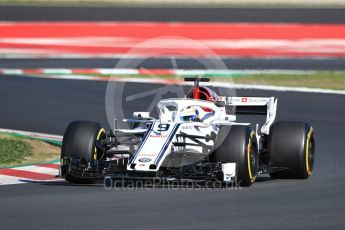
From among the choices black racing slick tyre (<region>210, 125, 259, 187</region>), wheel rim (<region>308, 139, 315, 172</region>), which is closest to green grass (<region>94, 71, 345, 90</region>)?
wheel rim (<region>308, 139, 315, 172</region>)

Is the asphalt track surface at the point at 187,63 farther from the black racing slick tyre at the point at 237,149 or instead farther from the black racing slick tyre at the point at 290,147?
the black racing slick tyre at the point at 237,149

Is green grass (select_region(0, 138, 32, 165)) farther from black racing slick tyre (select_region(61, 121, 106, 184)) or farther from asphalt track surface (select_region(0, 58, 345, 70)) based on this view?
asphalt track surface (select_region(0, 58, 345, 70))

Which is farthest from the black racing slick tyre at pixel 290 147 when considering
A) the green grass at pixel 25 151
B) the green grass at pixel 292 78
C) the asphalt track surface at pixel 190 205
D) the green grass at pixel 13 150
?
the green grass at pixel 292 78

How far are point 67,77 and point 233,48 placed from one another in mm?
8046

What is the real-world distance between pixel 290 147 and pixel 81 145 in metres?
2.82

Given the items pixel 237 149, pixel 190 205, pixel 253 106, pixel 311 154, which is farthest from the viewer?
pixel 253 106

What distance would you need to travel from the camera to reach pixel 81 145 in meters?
13.0

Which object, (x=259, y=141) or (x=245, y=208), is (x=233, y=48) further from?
(x=245, y=208)

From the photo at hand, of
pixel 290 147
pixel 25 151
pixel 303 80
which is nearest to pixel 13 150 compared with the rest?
pixel 25 151

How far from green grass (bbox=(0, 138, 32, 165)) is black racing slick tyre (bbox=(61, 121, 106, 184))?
259 centimetres

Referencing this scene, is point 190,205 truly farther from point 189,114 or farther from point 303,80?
point 303,80

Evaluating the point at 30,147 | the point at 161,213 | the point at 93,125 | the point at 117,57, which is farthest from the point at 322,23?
the point at 161,213

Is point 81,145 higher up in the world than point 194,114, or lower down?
lower down

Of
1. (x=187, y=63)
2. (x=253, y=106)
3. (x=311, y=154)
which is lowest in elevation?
(x=311, y=154)
